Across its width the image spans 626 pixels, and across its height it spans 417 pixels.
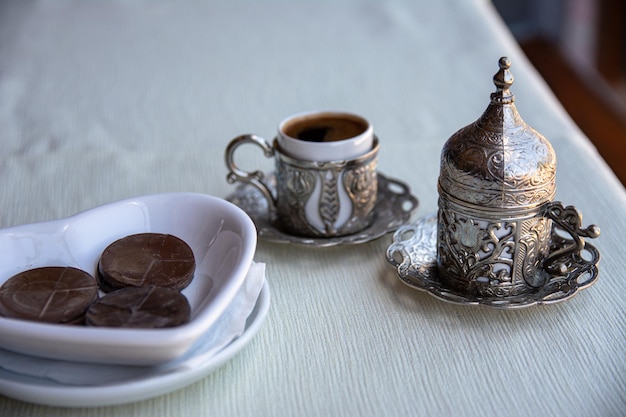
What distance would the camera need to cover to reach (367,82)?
101 centimetres

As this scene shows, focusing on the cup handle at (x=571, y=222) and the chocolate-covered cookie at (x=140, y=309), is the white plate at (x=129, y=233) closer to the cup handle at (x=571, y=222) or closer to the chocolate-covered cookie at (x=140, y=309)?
the chocolate-covered cookie at (x=140, y=309)

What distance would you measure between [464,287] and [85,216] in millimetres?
292

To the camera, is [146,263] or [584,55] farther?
[584,55]

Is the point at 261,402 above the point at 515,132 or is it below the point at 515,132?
below

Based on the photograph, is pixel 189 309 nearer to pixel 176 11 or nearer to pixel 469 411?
pixel 469 411

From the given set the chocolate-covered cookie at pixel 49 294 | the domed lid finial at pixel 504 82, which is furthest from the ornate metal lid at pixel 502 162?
the chocolate-covered cookie at pixel 49 294

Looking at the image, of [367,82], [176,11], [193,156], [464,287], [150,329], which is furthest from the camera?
[176,11]

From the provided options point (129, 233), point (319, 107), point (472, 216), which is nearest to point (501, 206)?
point (472, 216)

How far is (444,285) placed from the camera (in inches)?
21.5

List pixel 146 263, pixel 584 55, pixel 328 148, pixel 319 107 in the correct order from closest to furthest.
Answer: pixel 146 263 < pixel 328 148 < pixel 319 107 < pixel 584 55

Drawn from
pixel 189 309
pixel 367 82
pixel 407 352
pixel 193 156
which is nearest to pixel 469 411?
pixel 407 352

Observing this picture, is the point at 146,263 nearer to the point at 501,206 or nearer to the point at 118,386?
the point at 118,386

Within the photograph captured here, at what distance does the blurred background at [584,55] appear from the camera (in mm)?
Answer: 1879

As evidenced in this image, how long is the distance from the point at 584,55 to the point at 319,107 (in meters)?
1.62
